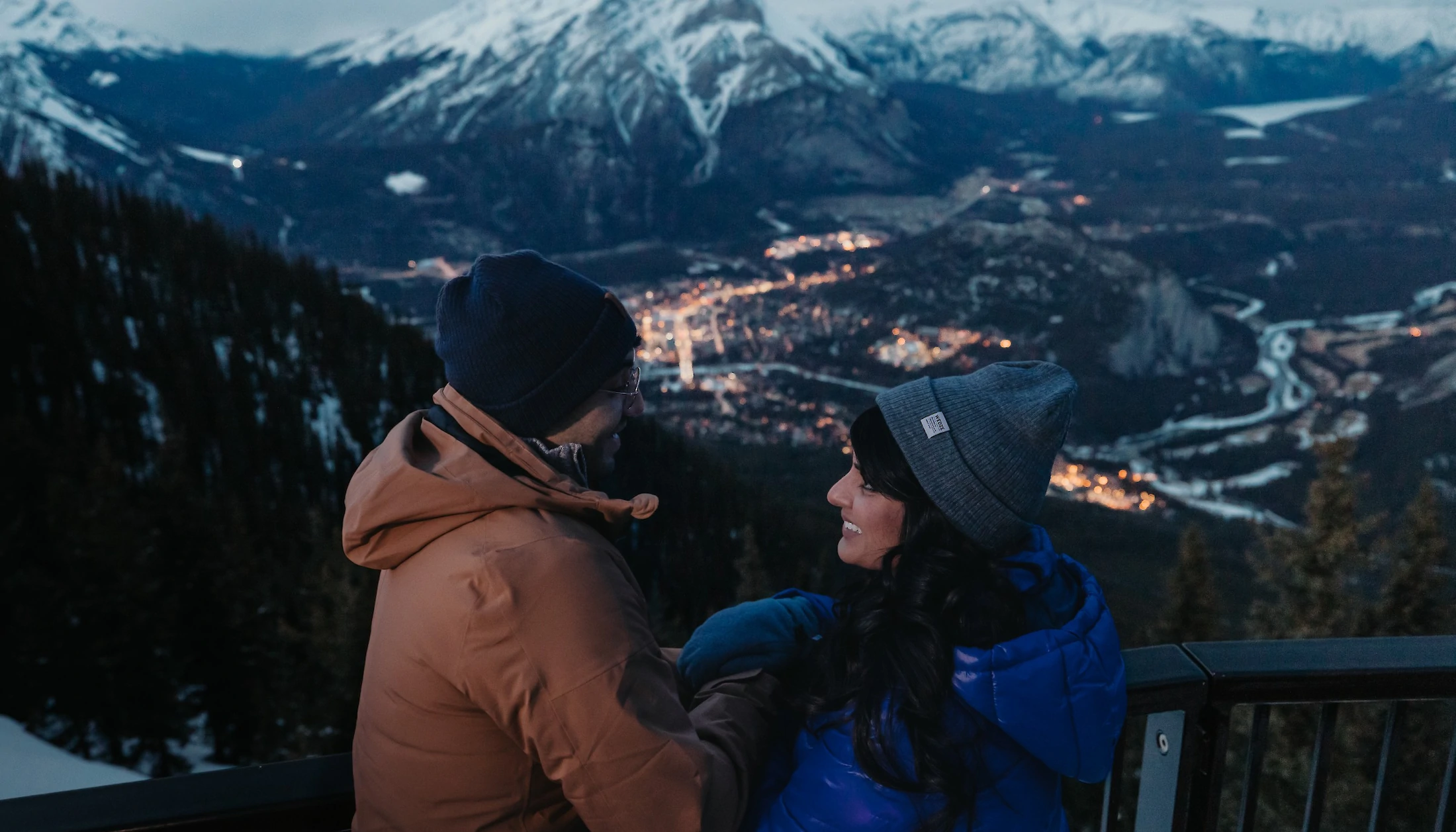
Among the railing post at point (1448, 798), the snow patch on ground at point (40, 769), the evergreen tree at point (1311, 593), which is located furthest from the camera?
the evergreen tree at point (1311, 593)

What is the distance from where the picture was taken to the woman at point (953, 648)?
5.85 ft

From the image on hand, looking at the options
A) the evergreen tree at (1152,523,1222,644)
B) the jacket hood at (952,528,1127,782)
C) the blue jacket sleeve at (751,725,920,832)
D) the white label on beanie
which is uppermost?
the white label on beanie

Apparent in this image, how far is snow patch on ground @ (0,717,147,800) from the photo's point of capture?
6219 millimetres

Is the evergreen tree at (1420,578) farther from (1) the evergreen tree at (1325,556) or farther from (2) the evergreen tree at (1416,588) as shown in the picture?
(1) the evergreen tree at (1325,556)

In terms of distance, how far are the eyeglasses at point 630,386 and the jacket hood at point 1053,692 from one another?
90cm

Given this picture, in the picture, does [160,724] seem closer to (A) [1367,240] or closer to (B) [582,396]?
(B) [582,396]

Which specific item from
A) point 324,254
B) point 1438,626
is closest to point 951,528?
point 1438,626

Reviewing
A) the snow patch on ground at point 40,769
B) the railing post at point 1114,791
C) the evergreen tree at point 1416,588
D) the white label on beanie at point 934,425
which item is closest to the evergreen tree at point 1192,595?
the evergreen tree at point 1416,588

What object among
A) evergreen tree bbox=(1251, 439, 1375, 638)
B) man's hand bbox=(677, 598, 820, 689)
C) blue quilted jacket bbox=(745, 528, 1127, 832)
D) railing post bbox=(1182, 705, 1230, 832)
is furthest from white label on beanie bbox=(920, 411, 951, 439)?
evergreen tree bbox=(1251, 439, 1375, 638)

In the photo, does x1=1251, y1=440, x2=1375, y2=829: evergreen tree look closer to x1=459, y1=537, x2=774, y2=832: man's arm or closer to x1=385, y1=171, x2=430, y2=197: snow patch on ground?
x1=459, y1=537, x2=774, y2=832: man's arm

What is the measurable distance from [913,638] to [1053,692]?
28cm

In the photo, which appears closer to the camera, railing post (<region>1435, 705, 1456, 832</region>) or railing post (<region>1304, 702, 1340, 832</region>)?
railing post (<region>1304, 702, 1340, 832</region>)

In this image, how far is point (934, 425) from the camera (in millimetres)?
1962

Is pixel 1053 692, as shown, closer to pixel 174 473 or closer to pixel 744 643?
pixel 744 643
